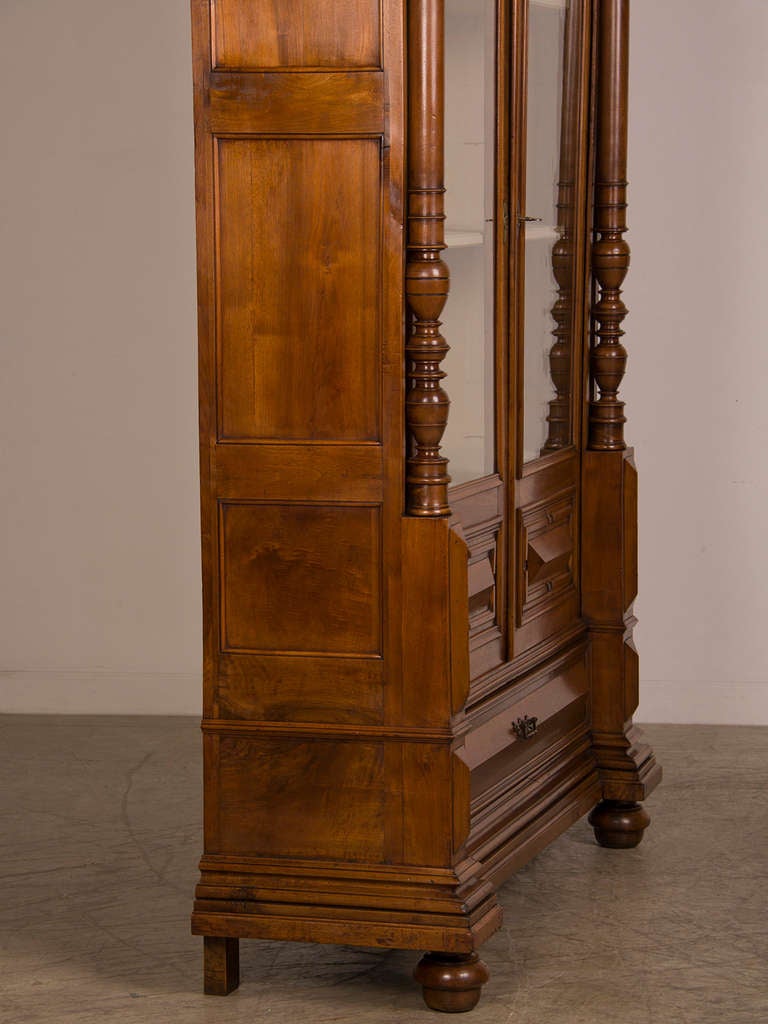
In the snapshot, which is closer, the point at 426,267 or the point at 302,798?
the point at 426,267

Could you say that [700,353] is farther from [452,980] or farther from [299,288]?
[452,980]

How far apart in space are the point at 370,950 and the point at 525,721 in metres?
0.58

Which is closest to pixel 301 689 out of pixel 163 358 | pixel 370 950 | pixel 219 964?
pixel 219 964

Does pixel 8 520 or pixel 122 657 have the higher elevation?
pixel 8 520

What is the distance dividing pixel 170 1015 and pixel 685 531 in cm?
259

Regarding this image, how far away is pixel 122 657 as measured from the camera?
17.7 ft

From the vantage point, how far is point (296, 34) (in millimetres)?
2945

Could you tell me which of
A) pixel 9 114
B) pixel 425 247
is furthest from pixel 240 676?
pixel 9 114

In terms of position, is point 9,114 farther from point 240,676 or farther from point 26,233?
point 240,676

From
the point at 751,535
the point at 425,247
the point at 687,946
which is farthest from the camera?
the point at 751,535

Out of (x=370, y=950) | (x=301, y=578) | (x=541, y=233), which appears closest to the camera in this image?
(x=301, y=578)

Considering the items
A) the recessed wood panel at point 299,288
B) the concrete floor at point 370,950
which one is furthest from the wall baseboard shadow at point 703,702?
the recessed wood panel at point 299,288

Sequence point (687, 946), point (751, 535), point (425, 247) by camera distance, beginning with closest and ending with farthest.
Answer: point (425, 247)
point (687, 946)
point (751, 535)

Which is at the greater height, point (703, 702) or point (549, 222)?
point (549, 222)
